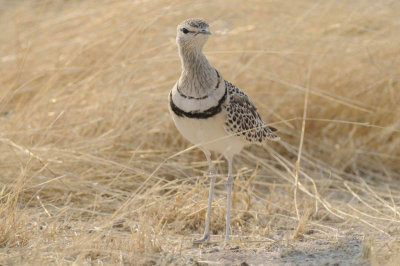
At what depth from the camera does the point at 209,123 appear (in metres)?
3.08

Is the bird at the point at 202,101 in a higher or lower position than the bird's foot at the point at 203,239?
higher

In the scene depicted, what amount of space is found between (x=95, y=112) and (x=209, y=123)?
5.39 ft

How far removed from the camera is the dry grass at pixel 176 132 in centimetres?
366

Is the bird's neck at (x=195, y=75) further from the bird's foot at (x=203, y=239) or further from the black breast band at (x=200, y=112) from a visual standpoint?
the bird's foot at (x=203, y=239)

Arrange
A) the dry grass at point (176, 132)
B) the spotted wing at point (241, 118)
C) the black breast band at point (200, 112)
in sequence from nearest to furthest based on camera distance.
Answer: the black breast band at point (200, 112)
the spotted wing at point (241, 118)
the dry grass at point (176, 132)

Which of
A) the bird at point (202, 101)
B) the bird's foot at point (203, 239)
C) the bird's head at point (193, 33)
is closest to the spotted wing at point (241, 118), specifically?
the bird at point (202, 101)

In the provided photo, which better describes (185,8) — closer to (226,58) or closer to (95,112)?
(226,58)

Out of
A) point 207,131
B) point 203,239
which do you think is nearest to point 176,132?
point 203,239

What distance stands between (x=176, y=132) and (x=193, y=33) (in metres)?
1.73

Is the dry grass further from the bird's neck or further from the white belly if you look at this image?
the bird's neck

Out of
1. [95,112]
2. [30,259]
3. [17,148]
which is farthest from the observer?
[95,112]

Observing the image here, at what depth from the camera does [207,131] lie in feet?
10.2

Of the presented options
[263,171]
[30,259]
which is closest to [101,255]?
[30,259]

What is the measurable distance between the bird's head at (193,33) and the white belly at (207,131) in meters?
0.37
